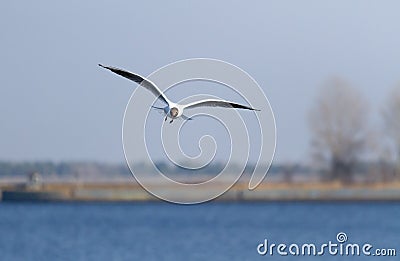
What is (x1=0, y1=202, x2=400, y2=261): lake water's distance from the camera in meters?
35.8

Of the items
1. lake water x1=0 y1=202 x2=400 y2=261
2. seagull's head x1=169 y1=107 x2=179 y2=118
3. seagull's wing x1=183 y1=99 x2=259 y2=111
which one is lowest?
seagull's head x1=169 y1=107 x2=179 y2=118

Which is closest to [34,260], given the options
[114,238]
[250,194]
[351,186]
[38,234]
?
[114,238]

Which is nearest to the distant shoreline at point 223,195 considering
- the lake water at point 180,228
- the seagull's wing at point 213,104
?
the lake water at point 180,228

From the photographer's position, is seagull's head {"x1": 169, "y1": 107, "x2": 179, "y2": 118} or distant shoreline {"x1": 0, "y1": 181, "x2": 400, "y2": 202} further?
distant shoreline {"x1": 0, "y1": 181, "x2": 400, "y2": 202}

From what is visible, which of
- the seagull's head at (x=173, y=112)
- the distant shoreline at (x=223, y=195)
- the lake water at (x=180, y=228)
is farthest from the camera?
the distant shoreline at (x=223, y=195)

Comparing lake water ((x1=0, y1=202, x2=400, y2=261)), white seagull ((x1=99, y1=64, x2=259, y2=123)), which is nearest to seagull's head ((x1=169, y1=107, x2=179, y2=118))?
white seagull ((x1=99, y1=64, x2=259, y2=123))

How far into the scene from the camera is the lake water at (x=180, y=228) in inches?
1407

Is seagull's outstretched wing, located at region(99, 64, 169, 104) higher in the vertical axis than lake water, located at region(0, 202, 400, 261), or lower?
lower

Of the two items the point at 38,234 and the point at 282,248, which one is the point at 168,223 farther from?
the point at 282,248

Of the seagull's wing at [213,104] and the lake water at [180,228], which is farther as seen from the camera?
the lake water at [180,228]

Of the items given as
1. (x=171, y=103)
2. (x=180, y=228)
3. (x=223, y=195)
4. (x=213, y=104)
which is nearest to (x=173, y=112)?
(x=171, y=103)

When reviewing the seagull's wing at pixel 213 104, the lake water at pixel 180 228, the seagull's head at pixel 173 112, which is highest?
the lake water at pixel 180 228

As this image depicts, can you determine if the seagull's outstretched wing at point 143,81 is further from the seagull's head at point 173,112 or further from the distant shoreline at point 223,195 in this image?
the distant shoreline at point 223,195

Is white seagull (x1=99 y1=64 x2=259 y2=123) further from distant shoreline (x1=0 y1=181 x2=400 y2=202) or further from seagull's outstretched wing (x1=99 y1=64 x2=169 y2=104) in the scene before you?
distant shoreline (x1=0 y1=181 x2=400 y2=202)
